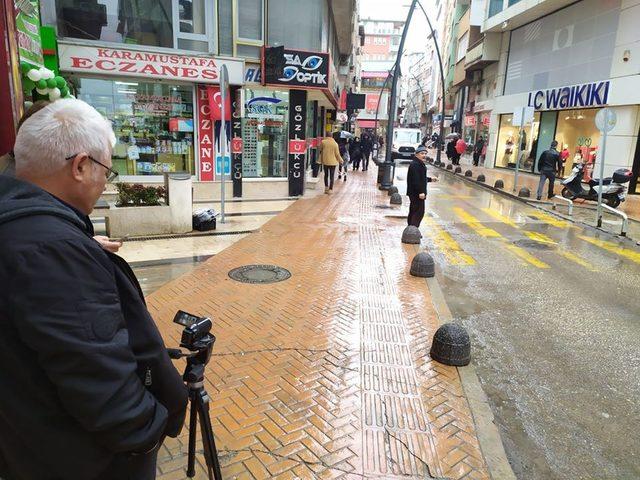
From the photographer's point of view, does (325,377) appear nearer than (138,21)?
Yes

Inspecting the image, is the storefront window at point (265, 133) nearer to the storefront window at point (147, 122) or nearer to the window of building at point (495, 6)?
the storefront window at point (147, 122)

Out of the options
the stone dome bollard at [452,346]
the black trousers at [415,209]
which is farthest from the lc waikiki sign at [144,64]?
the stone dome bollard at [452,346]

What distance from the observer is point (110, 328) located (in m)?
1.44

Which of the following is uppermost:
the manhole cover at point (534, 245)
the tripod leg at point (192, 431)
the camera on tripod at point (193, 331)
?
the camera on tripod at point (193, 331)

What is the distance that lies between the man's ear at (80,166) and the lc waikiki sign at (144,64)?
11.2 metres

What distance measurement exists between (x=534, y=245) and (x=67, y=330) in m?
9.83

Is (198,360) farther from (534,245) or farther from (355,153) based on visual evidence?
(355,153)

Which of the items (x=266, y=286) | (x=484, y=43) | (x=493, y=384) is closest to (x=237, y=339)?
(x=266, y=286)

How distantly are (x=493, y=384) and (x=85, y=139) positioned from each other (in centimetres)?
394

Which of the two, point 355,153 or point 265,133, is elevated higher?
point 265,133

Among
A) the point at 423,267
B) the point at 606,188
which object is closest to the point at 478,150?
the point at 606,188

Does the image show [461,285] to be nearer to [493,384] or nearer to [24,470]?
[493,384]

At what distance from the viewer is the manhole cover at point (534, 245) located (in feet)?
31.2

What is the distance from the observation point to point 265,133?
574 inches
